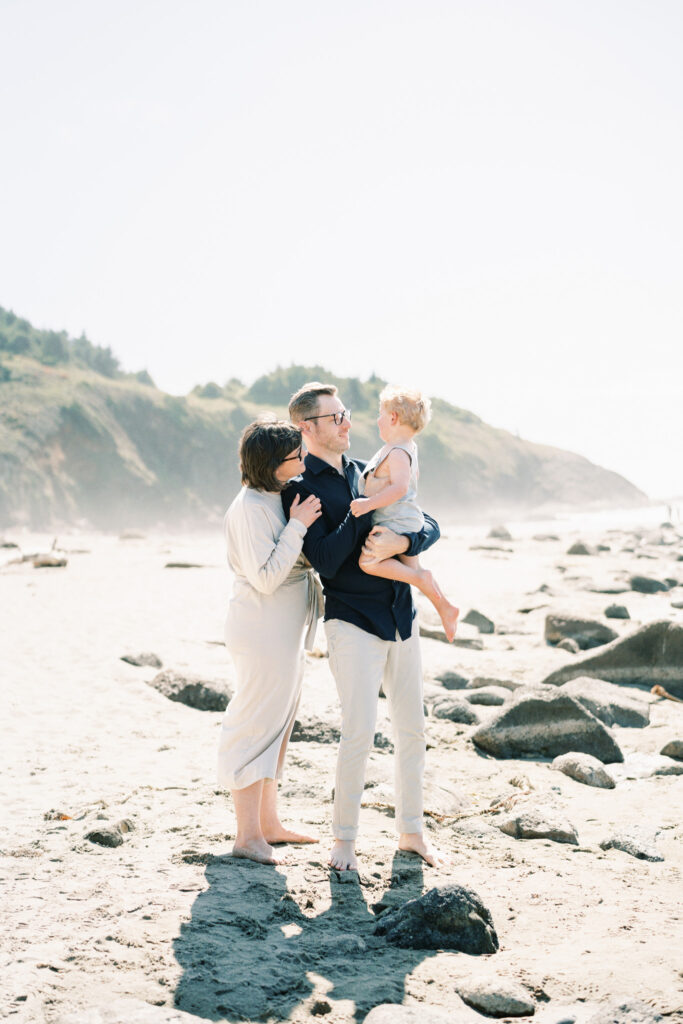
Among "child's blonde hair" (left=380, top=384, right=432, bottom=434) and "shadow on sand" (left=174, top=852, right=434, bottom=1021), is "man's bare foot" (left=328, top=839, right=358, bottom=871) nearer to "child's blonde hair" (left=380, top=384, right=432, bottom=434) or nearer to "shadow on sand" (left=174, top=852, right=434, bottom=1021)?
"shadow on sand" (left=174, top=852, right=434, bottom=1021)

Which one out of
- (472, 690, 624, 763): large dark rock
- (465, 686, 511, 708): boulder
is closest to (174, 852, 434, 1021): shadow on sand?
(472, 690, 624, 763): large dark rock

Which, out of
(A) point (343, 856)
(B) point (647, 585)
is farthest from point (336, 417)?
(B) point (647, 585)

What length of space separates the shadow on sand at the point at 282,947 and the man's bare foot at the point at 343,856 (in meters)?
0.07

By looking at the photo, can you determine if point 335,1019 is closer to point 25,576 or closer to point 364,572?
point 364,572

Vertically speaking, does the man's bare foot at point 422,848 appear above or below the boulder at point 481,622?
below

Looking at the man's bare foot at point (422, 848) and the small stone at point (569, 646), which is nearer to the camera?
the man's bare foot at point (422, 848)

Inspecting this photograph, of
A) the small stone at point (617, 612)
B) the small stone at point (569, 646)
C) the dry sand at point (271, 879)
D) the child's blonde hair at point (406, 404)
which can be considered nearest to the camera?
the dry sand at point (271, 879)

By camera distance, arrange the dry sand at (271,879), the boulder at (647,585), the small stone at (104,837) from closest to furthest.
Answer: the dry sand at (271,879), the small stone at (104,837), the boulder at (647,585)

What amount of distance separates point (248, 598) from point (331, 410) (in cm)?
104

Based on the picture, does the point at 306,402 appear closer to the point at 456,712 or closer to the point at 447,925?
the point at 447,925

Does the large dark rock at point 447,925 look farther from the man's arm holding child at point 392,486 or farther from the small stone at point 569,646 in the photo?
the small stone at point 569,646

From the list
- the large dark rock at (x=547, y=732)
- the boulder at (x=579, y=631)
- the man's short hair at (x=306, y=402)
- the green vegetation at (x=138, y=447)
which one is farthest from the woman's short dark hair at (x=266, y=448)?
the green vegetation at (x=138, y=447)

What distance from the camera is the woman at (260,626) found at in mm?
4328

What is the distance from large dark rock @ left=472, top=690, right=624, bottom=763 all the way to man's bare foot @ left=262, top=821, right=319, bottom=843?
8.21ft
